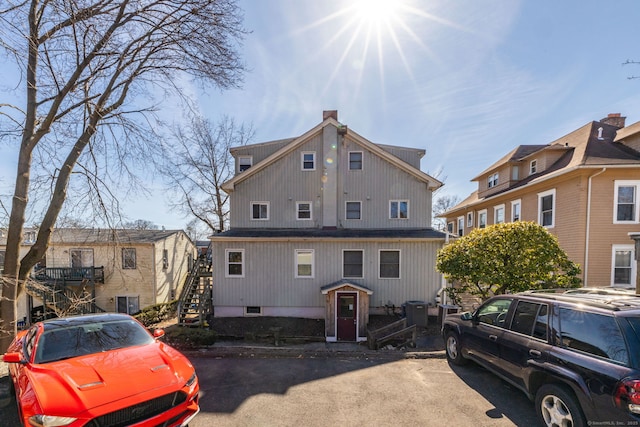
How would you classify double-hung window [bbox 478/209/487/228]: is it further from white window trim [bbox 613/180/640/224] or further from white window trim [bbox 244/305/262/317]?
white window trim [bbox 244/305/262/317]

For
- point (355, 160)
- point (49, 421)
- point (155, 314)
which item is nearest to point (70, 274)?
point (155, 314)

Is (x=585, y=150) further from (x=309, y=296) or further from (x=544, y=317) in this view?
(x=309, y=296)

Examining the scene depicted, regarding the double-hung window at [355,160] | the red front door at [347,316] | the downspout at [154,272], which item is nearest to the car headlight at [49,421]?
the red front door at [347,316]

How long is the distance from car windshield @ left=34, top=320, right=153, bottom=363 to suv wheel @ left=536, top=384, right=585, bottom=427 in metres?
6.14

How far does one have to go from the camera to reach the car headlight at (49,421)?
2.77 m

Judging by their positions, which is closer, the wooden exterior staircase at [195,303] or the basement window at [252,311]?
the wooden exterior staircase at [195,303]

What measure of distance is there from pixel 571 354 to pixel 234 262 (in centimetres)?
1147

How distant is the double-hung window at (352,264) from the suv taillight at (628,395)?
30.1 feet

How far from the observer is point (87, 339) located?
4.03 m

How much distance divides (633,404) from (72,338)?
7.42 m

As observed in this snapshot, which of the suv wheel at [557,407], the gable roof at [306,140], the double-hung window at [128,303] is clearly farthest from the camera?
the double-hung window at [128,303]

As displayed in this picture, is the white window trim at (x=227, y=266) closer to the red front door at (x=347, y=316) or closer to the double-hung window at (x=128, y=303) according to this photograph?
the red front door at (x=347, y=316)

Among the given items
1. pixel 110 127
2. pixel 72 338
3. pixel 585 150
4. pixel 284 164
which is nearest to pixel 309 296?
pixel 284 164

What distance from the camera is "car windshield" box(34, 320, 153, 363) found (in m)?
3.70
